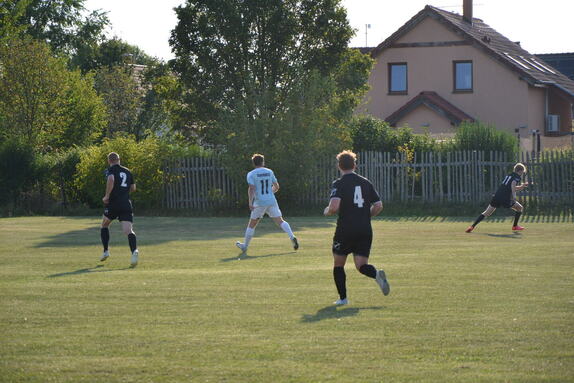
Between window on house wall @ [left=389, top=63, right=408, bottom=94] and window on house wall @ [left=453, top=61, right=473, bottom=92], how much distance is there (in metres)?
2.67

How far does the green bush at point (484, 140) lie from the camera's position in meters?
30.5

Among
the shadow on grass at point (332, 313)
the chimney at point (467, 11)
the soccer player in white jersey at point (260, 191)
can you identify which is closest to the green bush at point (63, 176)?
the soccer player in white jersey at point (260, 191)

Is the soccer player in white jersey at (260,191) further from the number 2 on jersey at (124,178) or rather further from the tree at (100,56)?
the tree at (100,56)

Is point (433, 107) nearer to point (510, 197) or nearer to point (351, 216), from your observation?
point (510, 197)

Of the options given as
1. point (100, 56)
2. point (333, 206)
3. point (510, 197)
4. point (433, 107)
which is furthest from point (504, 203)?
point (100, 56)

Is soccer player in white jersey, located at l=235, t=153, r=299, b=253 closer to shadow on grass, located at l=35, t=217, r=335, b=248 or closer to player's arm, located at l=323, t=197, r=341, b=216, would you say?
shadow on grass, located at l=35, t=217, r=335, b=248

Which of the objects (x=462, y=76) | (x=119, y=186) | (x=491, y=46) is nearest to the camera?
(x=119, y=186)

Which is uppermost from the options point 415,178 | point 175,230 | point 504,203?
point 415,178

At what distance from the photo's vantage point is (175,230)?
24.0 meters

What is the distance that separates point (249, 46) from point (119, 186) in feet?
56.8

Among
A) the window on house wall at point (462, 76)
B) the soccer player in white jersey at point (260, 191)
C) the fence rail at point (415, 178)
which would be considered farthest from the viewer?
the window on house wall at point (462, 76)

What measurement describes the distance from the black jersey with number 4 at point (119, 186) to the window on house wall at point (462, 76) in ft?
109

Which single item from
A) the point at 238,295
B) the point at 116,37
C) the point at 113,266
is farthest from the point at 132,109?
the point at 238,295

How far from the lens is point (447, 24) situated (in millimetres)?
45906
